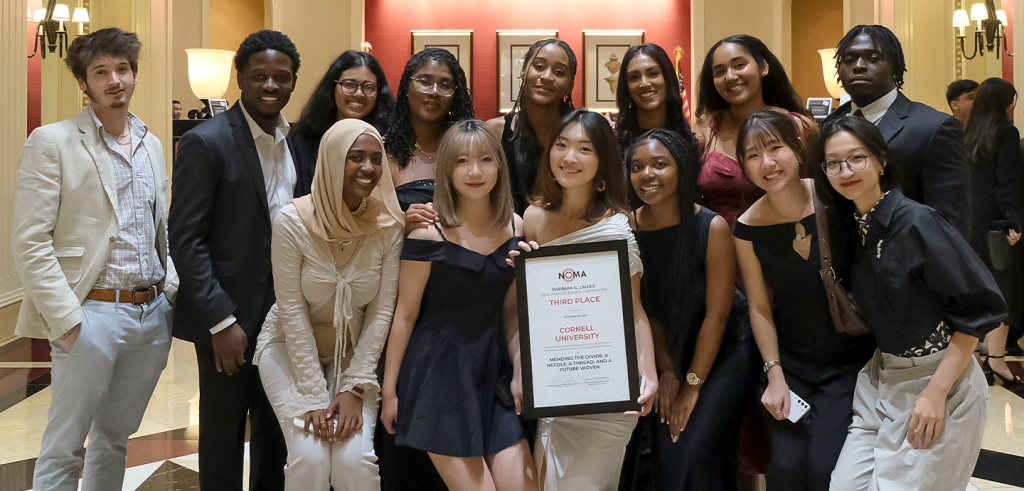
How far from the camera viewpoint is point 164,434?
4.48 m

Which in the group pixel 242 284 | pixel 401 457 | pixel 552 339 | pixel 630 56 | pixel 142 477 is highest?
pixel 630 56

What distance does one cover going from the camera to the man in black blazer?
9.27 feet

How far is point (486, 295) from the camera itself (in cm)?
276

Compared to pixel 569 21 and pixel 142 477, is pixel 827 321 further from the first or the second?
pixel 569 21

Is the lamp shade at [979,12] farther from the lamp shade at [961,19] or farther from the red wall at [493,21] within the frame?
the red wall at [493,21]

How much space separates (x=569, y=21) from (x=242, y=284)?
8103 millimetres

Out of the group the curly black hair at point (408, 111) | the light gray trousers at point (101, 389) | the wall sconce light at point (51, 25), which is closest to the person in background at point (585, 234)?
the curly black hair at point (408, 111)

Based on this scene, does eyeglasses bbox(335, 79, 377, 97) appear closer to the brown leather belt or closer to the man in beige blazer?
the man in beige blazer

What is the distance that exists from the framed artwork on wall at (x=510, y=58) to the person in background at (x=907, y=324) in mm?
7800

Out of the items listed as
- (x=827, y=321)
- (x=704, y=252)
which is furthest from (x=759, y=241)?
(x=827, y=321)

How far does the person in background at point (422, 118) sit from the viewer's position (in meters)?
3.21

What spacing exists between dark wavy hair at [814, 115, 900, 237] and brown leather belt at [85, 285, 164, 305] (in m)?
2.57

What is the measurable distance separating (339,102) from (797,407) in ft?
7.53

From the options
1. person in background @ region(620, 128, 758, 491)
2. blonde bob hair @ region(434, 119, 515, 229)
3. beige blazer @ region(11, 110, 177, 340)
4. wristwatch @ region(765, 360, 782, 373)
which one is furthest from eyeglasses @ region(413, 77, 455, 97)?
wristwatch @ region(765, 360, 782, 373)
